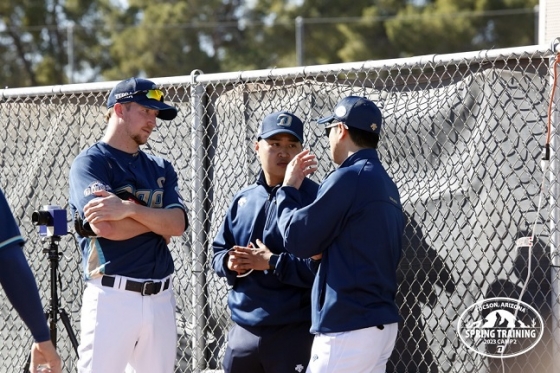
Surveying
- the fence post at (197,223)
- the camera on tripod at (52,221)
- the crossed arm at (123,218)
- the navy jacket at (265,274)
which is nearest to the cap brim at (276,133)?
the navy jacket at (265,274)

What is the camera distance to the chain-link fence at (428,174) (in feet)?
15.1

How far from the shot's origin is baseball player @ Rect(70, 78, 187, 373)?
455cm

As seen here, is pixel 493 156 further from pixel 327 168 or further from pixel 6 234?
pixel 6 234

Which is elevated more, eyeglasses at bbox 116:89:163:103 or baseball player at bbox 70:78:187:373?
eyeglasses at bbox 116:89:163:103

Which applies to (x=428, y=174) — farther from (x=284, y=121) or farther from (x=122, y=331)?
(x=122, y=331)

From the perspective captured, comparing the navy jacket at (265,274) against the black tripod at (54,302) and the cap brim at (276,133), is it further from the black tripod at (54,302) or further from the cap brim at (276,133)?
the black tripod at (54,302)

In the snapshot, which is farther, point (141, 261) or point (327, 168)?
point (327, 168)

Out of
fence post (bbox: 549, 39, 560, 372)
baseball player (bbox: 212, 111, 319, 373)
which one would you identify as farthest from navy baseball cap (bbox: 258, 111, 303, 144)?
fence post (bbox: 549, 39, 560, 372)

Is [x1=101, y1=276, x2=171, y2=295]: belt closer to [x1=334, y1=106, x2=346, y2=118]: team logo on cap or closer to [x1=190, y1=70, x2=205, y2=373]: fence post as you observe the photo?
[x1=190, y1=70, x2=205, y2=373]: fence post

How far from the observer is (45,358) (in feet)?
11.1

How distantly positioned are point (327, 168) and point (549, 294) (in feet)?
4.74

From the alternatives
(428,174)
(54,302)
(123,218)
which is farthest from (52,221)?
(428,174)

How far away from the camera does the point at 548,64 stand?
4570 millimetres

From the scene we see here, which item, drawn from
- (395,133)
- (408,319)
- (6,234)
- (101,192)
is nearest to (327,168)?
(395,133)
